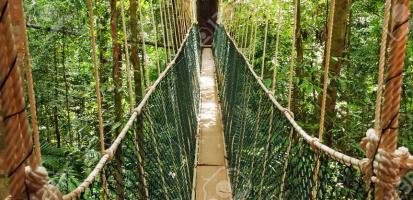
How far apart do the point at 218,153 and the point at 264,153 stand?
3.58 ft

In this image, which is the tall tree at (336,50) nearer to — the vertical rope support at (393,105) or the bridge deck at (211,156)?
the bridge deck at (211,156)

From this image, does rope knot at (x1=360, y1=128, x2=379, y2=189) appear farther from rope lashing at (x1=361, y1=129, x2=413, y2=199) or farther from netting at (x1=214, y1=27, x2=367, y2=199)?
netting at (x1=214, y1=27, x2=367, y2=199)

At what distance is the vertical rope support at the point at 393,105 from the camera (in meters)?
0.70

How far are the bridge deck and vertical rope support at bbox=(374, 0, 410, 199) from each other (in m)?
1.70

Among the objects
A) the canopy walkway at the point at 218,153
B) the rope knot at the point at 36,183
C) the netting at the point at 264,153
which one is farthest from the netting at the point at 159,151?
the rope knot at the point at 36,183

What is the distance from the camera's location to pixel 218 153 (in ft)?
9.87

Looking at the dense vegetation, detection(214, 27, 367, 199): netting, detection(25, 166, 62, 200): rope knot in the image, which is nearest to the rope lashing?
detection(214, 27, 367, 199): netting

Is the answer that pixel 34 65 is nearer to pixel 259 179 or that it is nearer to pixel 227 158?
pixel 227 158

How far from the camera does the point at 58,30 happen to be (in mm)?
4680

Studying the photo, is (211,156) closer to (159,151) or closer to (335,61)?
(335,61)

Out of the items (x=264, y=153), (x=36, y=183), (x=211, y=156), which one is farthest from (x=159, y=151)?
(x=36, y=183)

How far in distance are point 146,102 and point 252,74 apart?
2.99ft

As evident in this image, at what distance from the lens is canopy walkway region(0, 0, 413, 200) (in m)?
0.59

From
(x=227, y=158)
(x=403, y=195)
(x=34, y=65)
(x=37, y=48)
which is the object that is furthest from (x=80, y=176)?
(x=403, y=195)
